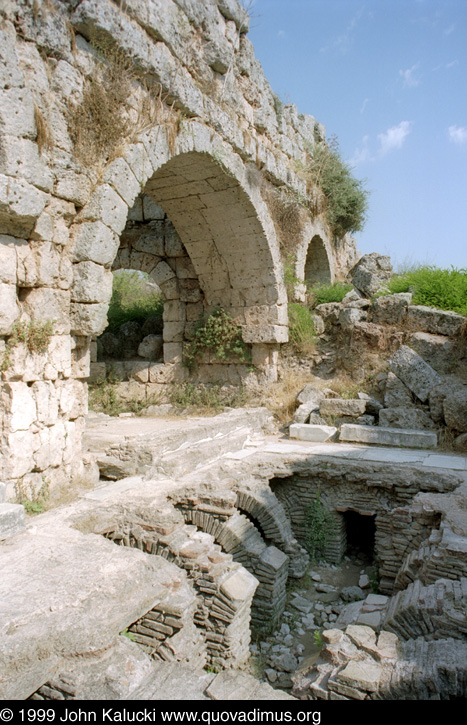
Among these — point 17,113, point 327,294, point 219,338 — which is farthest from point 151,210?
point 17,113

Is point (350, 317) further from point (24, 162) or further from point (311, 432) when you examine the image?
point (24, 162)

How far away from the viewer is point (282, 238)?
8703 millimetres

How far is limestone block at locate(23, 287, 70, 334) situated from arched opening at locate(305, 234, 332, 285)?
25.2ft

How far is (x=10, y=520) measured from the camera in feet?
11.5

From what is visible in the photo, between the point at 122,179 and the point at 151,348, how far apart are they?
478cm

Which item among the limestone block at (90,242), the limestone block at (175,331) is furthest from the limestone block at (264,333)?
the limestone block at (90,242)

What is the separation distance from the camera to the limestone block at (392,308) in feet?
26.7

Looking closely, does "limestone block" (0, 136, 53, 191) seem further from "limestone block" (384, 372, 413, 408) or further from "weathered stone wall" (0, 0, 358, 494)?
"limestone block" (384, 372, 413, 408)

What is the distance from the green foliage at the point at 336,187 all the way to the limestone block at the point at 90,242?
639cm

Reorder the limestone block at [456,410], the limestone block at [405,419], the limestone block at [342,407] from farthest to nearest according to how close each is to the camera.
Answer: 1. the limestone block at [342,407]
2. the limestone block at [405,419]
3. the limestone block at [456,410]

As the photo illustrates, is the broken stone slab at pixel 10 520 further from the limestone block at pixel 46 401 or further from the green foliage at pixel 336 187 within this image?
the green foliage at pixel 336 187

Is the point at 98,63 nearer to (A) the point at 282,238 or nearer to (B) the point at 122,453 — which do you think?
(B) the point at 122,453

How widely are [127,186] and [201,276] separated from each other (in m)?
3.59
